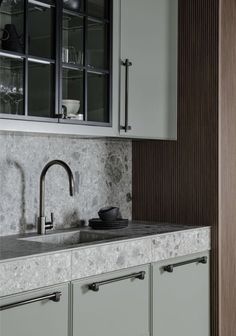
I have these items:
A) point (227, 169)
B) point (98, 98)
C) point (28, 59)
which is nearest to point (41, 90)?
point (28, 59)

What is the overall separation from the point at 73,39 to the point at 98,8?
0.79 feet

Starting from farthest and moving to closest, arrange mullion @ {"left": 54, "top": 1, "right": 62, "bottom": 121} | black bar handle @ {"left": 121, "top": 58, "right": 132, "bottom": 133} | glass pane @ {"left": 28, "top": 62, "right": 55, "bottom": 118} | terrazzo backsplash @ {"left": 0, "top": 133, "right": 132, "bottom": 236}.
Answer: black bar handle @ {"left": 121, "top": 58, "right": 132, "bottom": 133}
terrazzo backsplash @ {"left": 0, "top": 133, "right": 132, "bottom": 236}
mullion @ {"left": 54, "top": 1, "right": 62, "bottom": 121}
glass pane @ {"left": 28, "top": 62, "right": 55, "bottom": 118}

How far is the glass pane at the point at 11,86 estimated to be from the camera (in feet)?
7.82

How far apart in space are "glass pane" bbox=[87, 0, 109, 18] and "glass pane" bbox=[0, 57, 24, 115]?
53 centimetres

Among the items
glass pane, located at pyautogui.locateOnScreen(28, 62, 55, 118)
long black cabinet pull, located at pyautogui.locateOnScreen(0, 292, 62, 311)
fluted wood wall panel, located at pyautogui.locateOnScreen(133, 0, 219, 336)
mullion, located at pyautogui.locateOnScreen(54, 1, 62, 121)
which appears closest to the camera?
long black cabinet pull, located at pyautogui.locateOnScreen(0, 292, 62, 311)

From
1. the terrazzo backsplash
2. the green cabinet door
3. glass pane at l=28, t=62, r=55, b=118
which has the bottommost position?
the green cabinet door

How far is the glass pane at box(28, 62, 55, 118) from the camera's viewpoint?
2477 millimetres

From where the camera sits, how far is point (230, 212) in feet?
10.8

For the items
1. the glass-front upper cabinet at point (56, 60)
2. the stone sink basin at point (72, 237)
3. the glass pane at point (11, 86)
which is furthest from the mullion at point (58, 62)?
the stone sink basin at point (72, 237)

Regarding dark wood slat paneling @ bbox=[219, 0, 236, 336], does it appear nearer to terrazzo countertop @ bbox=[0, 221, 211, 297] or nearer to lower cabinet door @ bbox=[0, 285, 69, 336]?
terrazzo countertop @ bbox=[0, 221, 211, 297]

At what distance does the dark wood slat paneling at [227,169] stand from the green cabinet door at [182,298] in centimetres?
13

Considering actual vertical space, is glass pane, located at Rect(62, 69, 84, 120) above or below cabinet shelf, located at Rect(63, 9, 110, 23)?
below

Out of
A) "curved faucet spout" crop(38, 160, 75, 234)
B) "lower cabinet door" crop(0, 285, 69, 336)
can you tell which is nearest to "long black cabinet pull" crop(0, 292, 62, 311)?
"lower cabinet door" crop(0, 285, 69, 336)

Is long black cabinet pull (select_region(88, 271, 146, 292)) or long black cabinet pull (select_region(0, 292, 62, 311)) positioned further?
long black cabinet pull (select_region(88, 271, 146, 292))
